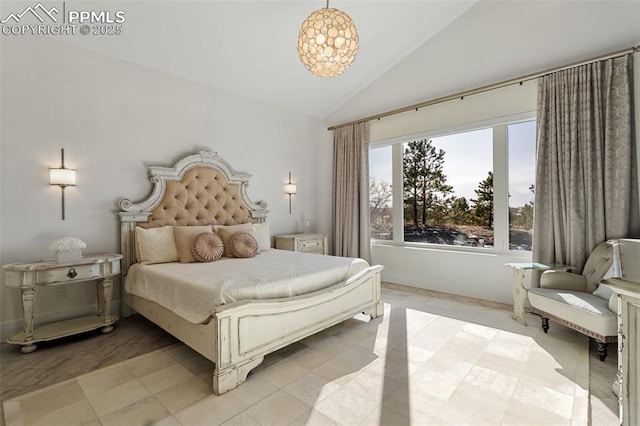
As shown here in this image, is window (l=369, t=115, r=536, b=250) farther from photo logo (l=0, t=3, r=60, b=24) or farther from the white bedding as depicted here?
photo logo (l=0, t=3, r=60, b=24)

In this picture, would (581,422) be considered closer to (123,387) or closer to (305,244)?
(123,387)

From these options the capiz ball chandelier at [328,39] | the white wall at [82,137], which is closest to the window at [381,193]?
the white wall at [82,137]

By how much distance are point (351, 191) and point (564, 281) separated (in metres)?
2.82

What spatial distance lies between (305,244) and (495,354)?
2.74m

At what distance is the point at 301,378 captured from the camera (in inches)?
79.3

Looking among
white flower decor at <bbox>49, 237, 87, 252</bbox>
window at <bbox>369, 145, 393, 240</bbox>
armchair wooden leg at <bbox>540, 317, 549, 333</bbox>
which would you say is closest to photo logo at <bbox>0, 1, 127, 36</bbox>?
white flower decor at <bbox>49, 237, 87, 252</bbox>

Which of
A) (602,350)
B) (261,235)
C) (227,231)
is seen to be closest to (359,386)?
(602,350)

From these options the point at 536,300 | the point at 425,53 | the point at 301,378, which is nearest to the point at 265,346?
the point at 301,378

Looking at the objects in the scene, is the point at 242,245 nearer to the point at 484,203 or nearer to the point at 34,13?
the point at 34,13

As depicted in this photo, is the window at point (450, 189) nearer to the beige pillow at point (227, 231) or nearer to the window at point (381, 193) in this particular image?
the window at point (381, 193)

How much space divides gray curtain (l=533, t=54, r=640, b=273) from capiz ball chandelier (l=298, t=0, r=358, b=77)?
7.20ft

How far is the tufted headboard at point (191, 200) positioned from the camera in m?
3.19

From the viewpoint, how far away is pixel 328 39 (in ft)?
7.71

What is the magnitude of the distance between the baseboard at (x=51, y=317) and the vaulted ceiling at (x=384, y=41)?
257 cm
